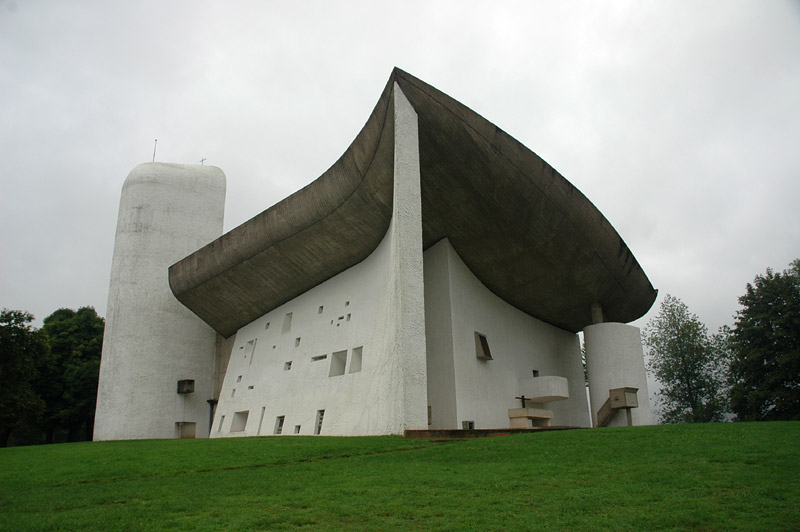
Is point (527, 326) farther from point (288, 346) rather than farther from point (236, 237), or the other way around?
point (236, 237)

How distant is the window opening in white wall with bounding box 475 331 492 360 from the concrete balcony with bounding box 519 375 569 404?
2.11 meters

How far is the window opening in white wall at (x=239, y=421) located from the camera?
21173mm

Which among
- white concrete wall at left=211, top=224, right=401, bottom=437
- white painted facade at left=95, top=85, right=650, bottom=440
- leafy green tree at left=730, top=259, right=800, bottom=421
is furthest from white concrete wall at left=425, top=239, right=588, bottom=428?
leafy green tree at left=730, top=259, right=800, bottom=421

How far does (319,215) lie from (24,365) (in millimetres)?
14897

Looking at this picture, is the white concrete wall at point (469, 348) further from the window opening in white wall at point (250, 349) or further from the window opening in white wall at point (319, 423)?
the window opening in white wall at point (250, 349)

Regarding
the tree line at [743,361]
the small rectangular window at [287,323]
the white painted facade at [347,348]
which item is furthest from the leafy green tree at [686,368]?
the small rectangular window at [287,323]

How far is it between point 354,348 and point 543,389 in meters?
6.66

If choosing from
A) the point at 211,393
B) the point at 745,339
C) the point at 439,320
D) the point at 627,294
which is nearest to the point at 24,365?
the point at 211,393

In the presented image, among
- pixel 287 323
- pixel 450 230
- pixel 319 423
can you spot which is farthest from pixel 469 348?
pixel 287 323

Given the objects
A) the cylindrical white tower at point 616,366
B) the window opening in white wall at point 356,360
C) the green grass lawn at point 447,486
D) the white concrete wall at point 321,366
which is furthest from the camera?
the cylindrical white tower at point 616,366

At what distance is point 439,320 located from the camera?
672 inches

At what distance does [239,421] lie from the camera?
21.4m

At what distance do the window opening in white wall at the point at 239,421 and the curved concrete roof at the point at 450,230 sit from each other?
3796mm

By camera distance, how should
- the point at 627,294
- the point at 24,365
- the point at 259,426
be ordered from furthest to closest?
1. the point at 24,365
2. the point at 627,294
3. the point at 259,426
